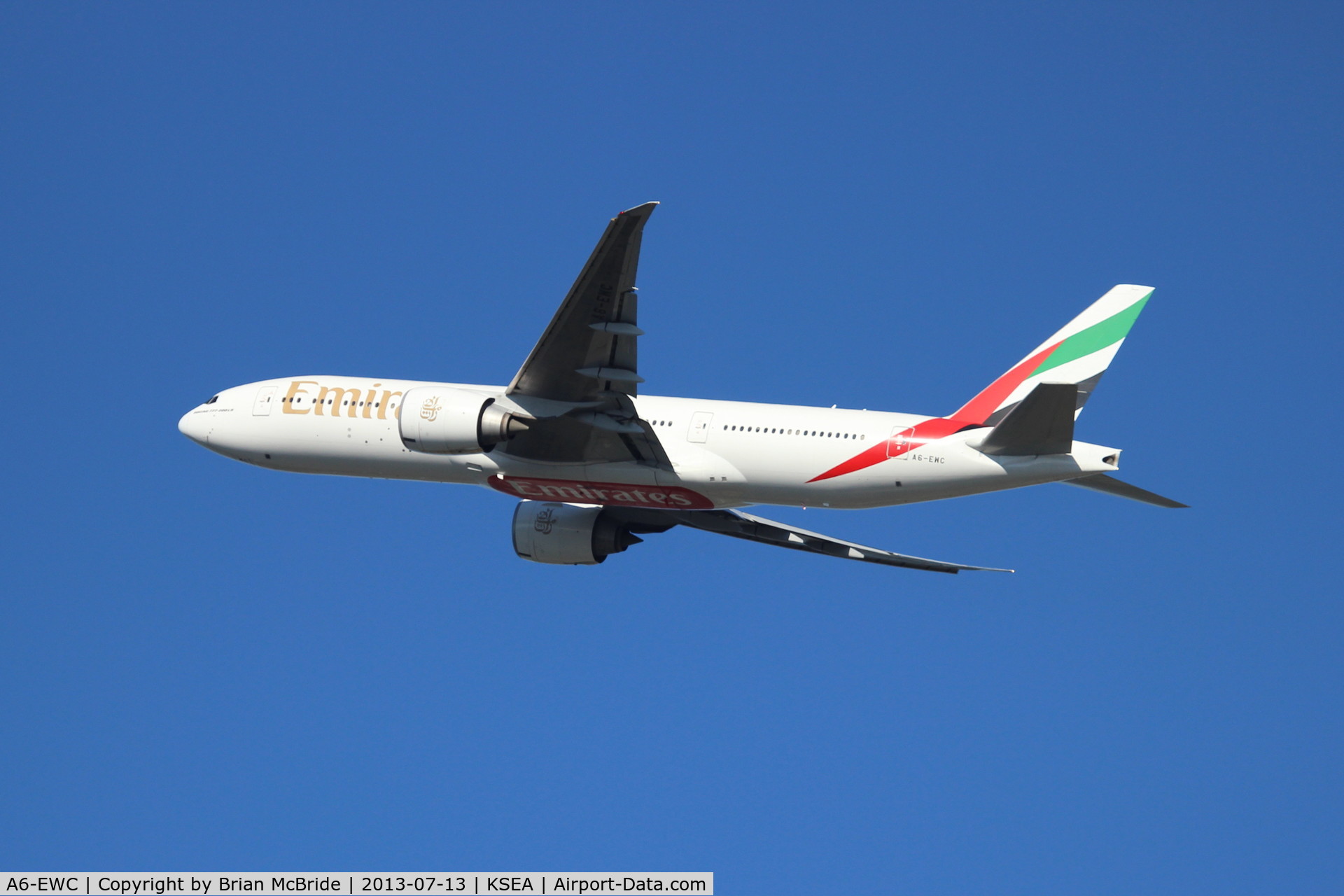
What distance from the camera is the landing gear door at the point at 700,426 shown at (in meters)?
31.6

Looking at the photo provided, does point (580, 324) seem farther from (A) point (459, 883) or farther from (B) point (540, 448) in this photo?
(A) point (459, 883)

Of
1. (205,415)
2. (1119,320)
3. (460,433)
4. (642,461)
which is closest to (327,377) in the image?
(205,415)

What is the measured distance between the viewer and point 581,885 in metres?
27.6

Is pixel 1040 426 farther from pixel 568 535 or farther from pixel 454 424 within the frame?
pixel 568 535

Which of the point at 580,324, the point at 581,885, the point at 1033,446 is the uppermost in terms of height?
the point at 580,324

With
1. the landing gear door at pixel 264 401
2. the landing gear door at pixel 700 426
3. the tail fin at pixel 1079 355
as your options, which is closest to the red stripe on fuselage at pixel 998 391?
the tail fin at pixel 1079 355

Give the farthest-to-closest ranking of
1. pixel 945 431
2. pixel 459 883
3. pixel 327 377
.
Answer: pixel 327 377, pixel 945 431, pixel 459 883

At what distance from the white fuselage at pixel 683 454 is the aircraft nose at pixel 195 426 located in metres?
0.04

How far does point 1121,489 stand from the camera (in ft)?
96.8

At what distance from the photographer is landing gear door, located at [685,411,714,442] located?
31562 millimetres

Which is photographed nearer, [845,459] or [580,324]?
[580,324]

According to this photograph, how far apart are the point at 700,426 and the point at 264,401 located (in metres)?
11.7

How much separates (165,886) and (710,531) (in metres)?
16.1

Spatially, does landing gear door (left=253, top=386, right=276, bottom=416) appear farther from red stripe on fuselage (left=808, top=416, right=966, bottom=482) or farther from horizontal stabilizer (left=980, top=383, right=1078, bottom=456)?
horizontal stabilizer (left=980, top=383, right=1078, bottom=456)
